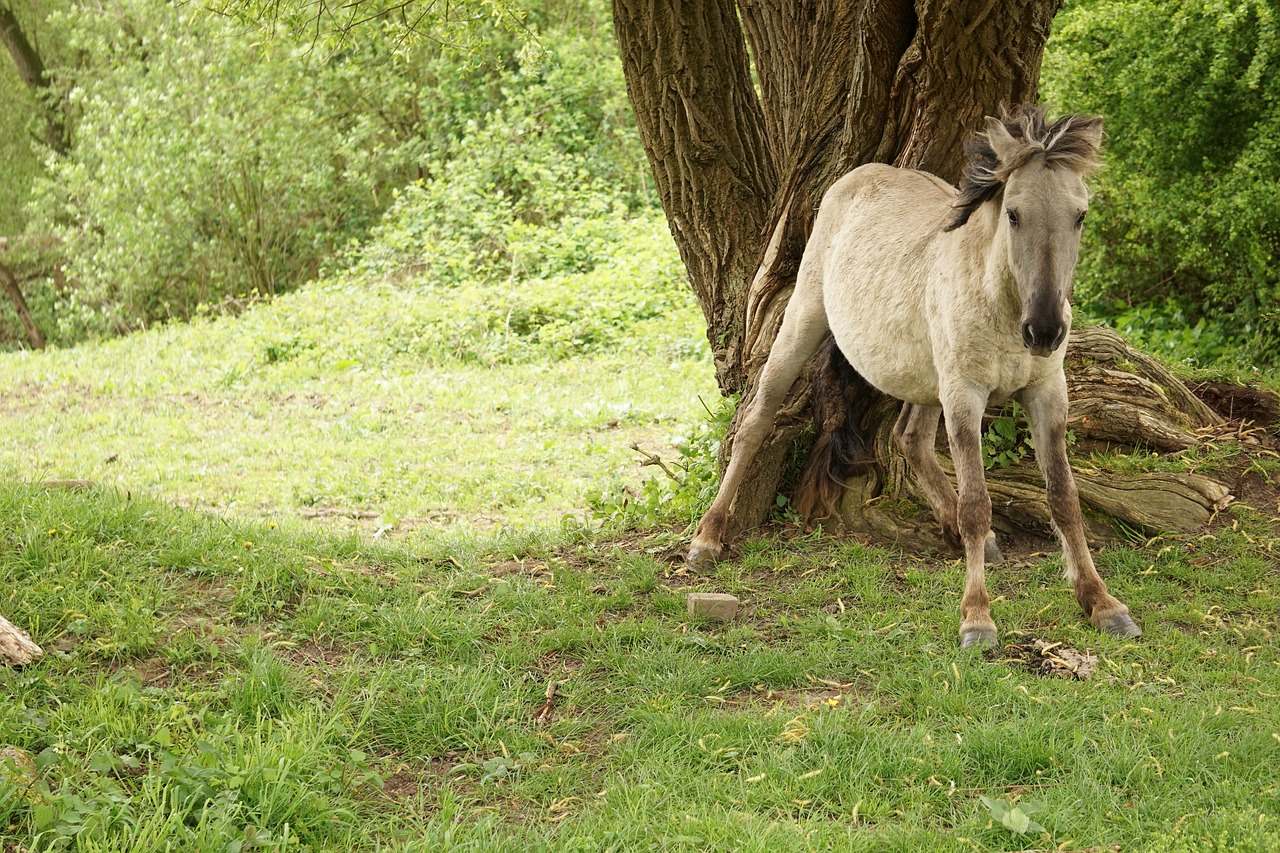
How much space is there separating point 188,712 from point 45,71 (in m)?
21.3

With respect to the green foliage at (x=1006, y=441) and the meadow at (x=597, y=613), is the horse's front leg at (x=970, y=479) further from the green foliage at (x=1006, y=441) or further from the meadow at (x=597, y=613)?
the green foliage at (x=1006, y=441)

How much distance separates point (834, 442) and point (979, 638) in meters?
1.83

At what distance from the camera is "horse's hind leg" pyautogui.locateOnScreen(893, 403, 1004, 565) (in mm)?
5621

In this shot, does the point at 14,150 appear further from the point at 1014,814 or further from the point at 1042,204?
the point at 1014,814

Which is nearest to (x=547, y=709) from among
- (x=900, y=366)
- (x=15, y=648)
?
(x=15, y=648)

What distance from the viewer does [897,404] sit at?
6.12 metres

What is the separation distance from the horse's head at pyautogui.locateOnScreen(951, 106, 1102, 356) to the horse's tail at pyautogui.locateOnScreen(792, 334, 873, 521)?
1.78m

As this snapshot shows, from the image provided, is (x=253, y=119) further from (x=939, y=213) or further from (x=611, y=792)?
(x=611, y=792)

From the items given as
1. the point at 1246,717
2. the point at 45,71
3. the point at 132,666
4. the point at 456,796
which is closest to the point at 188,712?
the point at 132,666

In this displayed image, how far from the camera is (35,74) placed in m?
22.0

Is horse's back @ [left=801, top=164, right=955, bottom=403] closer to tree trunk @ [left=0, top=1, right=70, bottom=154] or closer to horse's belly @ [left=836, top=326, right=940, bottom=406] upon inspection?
horse's belly @ [left=836, top=326, right=940, bottom=406]

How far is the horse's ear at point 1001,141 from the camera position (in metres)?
4.28

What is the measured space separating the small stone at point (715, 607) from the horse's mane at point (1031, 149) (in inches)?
79.6

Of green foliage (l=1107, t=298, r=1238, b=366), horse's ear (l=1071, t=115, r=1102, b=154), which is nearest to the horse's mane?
horse's ear (l=1071, t=115, r=1102, b=154)
